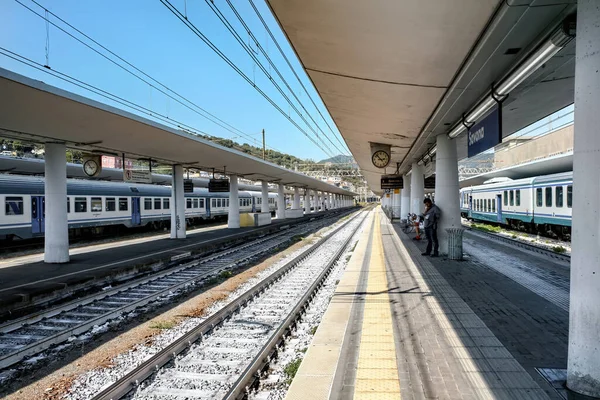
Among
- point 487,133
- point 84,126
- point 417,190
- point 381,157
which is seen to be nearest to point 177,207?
point 84,126

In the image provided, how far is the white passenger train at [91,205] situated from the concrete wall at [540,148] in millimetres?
26841

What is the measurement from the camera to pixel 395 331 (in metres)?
5.38

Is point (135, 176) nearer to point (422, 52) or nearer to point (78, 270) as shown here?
point (78, 270)

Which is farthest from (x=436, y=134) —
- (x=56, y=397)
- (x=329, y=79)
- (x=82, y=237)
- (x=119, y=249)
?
(x=82, y=237)

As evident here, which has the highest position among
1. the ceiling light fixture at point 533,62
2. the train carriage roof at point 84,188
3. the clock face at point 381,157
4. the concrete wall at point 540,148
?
the concrete wall at point 540,148

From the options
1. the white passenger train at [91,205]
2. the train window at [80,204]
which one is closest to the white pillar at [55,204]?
the white passenger train at [91,205]

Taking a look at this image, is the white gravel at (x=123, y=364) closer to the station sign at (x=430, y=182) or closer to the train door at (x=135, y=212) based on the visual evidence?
the station sign at (x=430, y=182)

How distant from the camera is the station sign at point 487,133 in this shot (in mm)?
6266

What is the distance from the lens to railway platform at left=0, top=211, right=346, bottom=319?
28.3ft

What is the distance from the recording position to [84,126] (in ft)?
36.2

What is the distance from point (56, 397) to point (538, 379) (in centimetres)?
515

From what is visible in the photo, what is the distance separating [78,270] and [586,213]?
12.0 m

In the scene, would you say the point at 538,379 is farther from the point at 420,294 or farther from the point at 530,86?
the point at 530,86

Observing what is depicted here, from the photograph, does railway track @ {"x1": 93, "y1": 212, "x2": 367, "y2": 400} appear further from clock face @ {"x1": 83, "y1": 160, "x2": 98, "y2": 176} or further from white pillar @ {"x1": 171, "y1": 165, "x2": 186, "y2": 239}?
white pillar @ {"x1": 171, "y1": 165, "x2": 186, "y2": 239}
